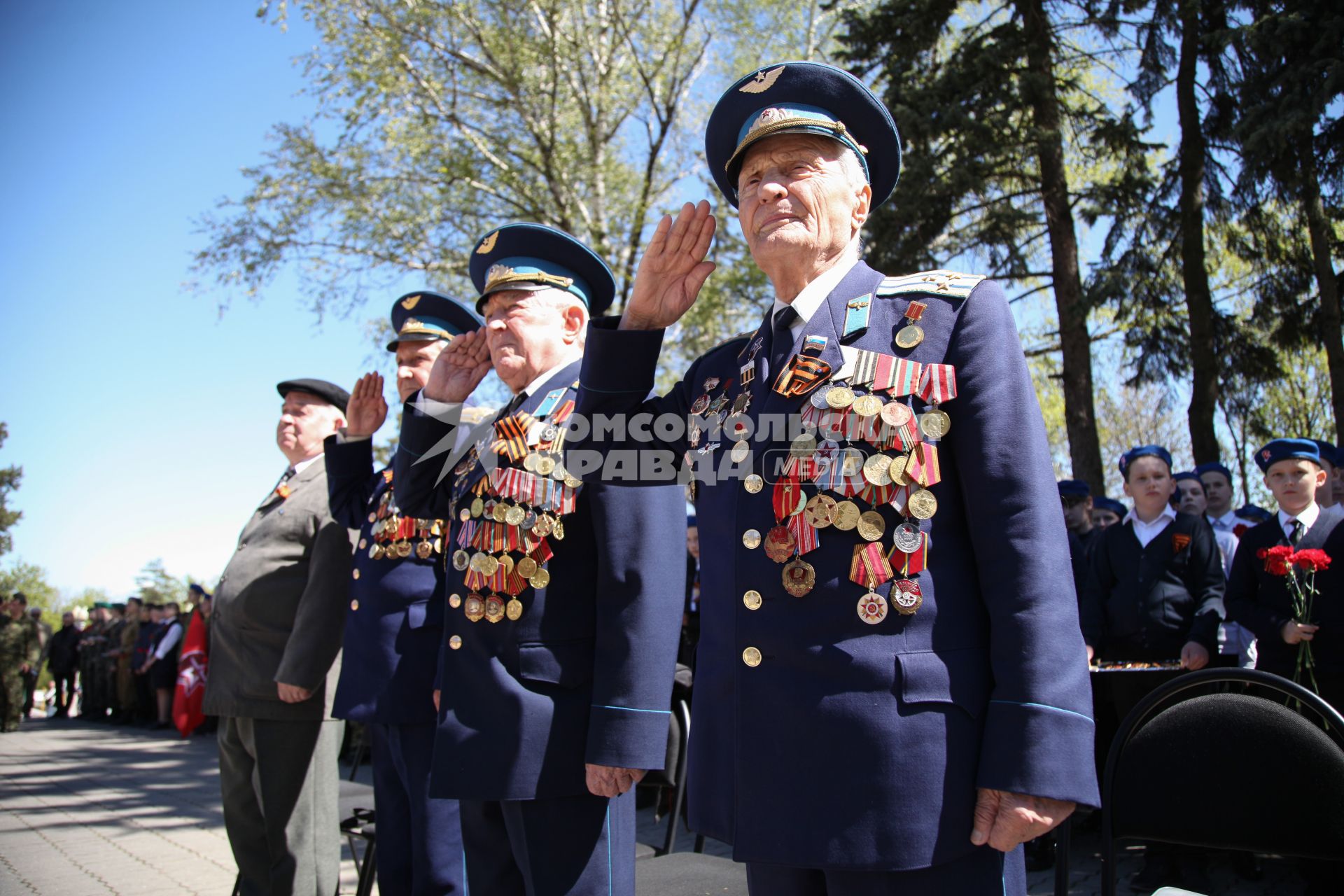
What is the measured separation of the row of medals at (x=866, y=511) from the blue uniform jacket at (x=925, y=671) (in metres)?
0.02

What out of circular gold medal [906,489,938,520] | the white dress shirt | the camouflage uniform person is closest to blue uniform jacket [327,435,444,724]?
circular gold medal [906,489,938,520]

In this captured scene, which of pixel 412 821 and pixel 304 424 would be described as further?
pixel 304 424

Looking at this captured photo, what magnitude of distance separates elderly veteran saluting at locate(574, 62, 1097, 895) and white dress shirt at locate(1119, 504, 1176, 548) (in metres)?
4.15

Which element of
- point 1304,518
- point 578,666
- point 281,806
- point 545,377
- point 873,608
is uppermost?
point 545,377

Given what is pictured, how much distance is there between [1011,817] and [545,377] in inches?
75.6

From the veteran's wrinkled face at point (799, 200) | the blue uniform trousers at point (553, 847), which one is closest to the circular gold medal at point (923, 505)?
the veteran's wrinkled face at point (799, 200)

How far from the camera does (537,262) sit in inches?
122

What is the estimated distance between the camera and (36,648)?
1424 centimetres

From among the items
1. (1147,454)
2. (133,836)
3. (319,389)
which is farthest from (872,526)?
(133,836)

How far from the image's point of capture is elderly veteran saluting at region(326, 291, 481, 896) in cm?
307

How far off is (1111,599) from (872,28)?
795cm

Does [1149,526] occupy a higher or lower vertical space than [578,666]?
higher

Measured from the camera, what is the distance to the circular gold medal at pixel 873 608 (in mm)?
1562

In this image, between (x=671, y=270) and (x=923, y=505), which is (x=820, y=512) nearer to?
(x=923, y=505)
